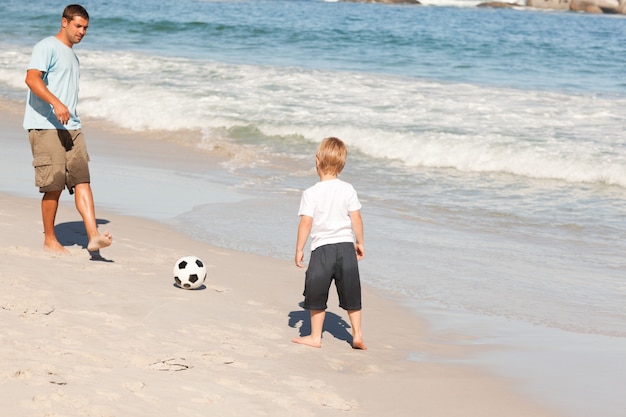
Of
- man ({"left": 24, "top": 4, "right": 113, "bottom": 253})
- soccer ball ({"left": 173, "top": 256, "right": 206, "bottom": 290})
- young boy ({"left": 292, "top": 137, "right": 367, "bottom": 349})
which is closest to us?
young boy ({"left": 292, "top": 137, "right": 367, "bottom": 349})

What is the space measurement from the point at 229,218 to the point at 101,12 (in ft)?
106

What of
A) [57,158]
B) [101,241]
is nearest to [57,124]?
[57,158]

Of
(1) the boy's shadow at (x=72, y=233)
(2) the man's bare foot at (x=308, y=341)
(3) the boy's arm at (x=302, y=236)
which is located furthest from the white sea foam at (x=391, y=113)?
(2) the man's bare foot at (x=308, y=341)

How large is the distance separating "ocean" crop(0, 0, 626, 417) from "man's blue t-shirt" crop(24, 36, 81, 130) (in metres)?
1.85

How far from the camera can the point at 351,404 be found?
4.41 metres

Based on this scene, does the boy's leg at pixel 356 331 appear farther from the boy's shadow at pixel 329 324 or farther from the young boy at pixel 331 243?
the boy's shadow at pixel 329 324

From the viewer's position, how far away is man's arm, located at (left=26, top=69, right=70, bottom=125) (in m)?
6.24

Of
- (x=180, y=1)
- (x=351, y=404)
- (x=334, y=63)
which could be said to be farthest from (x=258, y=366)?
(x=180, y=1)

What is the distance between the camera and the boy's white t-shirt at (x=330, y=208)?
17.8 ft

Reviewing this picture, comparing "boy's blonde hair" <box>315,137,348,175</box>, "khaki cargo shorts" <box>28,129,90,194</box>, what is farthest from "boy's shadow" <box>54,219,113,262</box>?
"boy's blonde hair" <box>315,137,348,175</box>

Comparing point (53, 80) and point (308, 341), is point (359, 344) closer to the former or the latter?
point (308, 341)

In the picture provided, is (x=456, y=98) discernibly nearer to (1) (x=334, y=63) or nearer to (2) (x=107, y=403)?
(1) (x=334, y=63)

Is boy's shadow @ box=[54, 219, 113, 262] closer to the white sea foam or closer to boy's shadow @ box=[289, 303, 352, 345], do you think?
boy's shadow @ box=[289, 303, 352, 345]

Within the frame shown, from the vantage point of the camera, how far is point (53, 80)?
6543 millimetres
